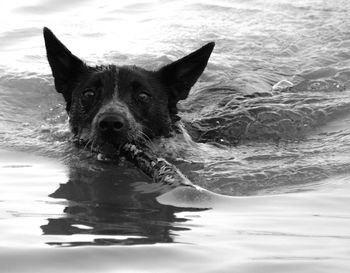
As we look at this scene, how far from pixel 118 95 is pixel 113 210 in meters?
1.76

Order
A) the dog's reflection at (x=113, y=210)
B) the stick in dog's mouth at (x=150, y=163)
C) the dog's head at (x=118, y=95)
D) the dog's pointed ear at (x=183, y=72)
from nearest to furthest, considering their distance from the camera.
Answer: the dog's reflection at (x=113, y=210) → the stick in dog's mouth at (x=150, y=163) → the dog's head at (x=118, y=95) → the dog's pointed ear at (x=183, y=72)

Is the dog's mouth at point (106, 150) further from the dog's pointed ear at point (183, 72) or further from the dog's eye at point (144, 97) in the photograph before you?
the dog's pointed ear at point (183, 72)

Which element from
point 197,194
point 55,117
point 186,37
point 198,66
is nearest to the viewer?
point 197,194

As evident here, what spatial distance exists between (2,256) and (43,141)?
145 inches

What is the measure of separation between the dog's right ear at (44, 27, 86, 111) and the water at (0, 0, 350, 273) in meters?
0.49

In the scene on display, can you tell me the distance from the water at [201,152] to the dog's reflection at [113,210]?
2cm

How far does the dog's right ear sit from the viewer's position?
7871 millimetres

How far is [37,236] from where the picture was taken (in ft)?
16.3

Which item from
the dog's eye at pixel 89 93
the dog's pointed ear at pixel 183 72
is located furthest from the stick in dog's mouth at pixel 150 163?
the dog's pointed ear at pixel 183 72

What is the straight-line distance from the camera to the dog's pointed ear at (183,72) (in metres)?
8.00

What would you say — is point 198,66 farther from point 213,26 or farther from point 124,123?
point 213,26

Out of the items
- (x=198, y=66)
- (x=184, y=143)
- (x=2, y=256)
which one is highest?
(x=198, y=66)

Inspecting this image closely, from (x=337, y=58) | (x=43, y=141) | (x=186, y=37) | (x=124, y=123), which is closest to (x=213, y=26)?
(x=186, y=37)

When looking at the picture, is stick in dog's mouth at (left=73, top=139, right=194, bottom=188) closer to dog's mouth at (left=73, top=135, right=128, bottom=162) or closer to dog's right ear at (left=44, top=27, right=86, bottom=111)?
dog's mouth at (left=73, top=135, right=128, bottom=162)
